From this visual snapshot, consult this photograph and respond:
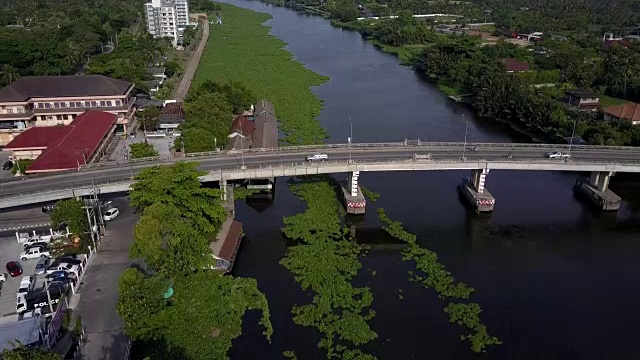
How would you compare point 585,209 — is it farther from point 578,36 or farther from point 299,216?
point 578,36

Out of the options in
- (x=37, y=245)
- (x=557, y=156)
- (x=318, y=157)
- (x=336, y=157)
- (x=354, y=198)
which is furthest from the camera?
(x=336, y=157)

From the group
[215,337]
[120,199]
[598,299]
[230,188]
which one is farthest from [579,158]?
[120,199]

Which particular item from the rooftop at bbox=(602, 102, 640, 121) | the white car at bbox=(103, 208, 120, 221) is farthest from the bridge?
the rooftop at bbox=(602, 102, 640, 121)

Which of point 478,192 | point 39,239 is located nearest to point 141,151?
point 39,239

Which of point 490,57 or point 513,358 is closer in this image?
point 513,358

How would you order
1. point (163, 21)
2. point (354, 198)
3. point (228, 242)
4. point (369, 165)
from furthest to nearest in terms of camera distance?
point (163, 21) < point (354, 198) < point (369, 165) < point (228, 242)

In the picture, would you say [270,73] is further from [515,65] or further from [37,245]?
[37,245]
